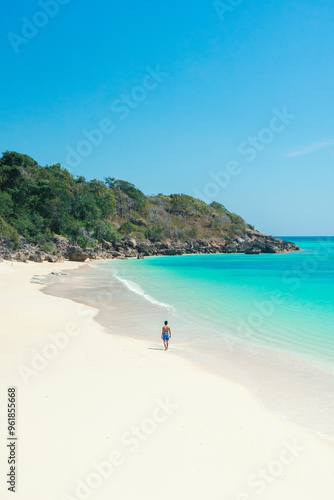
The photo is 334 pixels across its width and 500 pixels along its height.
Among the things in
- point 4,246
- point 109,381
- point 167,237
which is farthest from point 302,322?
point 167,237

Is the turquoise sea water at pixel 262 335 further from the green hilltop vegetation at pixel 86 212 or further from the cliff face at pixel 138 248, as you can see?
the green hilltop vegetation at pixel 86 212

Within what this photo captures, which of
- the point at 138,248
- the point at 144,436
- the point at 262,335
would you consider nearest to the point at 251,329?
the point at 262,335

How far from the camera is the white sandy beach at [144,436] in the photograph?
4.50 metres

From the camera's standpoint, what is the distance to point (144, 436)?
5.59 meters

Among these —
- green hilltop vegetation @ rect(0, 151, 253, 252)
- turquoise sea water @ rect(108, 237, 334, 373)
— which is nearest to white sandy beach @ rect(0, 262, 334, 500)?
turquoise sea water @ rect(108, 237, 334, 373)

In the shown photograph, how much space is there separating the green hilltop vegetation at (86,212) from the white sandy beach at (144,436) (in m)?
32.3

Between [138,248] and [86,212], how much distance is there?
46.0ft

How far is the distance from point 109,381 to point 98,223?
5829 cm

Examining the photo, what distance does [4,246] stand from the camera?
35.2 meters

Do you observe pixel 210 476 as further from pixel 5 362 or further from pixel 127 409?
pixel 5 362

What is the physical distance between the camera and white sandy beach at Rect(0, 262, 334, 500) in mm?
4496

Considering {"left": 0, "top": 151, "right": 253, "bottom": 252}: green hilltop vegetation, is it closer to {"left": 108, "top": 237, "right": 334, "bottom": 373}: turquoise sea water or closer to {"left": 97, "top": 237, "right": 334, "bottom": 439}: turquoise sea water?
{"left": 108, "top": 237, "right": 334, "bottom": 373}: turquoise sea water

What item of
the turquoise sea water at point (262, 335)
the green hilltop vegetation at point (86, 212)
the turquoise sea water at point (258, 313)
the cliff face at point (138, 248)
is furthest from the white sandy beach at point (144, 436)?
the green hilltop vegetation at point (86, 212)

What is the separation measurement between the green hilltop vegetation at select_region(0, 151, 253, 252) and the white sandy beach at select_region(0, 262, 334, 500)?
32300 mm
